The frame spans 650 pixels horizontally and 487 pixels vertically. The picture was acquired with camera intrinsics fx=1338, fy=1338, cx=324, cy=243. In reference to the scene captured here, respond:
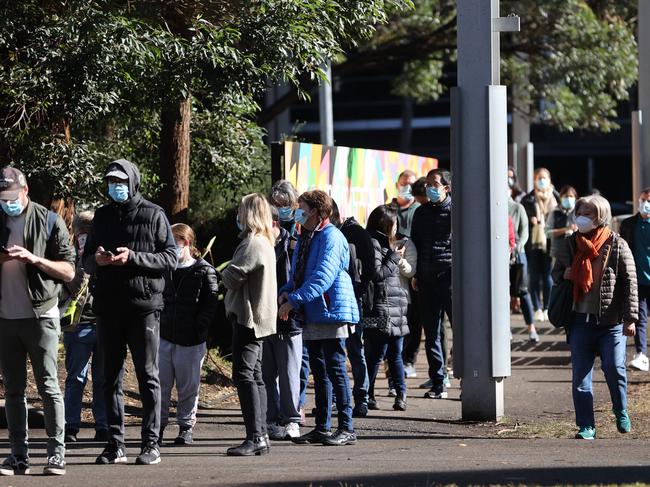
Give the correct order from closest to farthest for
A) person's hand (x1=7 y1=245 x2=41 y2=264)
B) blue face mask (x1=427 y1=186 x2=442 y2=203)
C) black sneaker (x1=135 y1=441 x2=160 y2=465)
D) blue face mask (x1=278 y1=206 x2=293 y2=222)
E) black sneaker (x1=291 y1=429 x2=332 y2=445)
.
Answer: person's hand (x1=7 y1=245 x2=41 y2=264), black sneaker (x1=135 y1=441 x2=160 y2=465), black sneaker (x1=291 y1=429 x2=332 y2=445), blue face mask (x1=278 y1=206 x2=293 y2=222), blue face mask (x1=427 y1=186 x2=442 y2=203)

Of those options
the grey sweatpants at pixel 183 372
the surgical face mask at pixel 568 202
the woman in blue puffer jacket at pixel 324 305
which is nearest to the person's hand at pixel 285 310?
the woman in blue puffer jacket at pixel 324 305

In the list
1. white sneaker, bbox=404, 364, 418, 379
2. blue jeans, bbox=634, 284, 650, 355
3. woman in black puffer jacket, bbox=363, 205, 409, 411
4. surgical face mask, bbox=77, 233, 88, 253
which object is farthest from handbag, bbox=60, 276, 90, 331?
blue jeans, bbox=634, 284, 650, 355

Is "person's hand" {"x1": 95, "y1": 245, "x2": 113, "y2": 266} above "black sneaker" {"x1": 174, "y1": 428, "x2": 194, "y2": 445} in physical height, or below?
above

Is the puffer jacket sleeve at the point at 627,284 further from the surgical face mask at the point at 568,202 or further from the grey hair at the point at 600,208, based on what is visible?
the surgical face mask at the point at 568,202

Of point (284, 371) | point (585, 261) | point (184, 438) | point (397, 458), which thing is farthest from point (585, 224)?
point (184, 438)

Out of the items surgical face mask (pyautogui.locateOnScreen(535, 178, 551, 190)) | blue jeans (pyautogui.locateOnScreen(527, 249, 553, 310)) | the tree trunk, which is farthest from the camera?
blue jeans (pyautogui.locateOnScreen(527, 249, 553, 310))

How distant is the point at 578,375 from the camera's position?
974 cm

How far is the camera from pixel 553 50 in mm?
22547

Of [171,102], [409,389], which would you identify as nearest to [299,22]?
[171,102]

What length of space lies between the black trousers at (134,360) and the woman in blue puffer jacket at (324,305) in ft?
3.51

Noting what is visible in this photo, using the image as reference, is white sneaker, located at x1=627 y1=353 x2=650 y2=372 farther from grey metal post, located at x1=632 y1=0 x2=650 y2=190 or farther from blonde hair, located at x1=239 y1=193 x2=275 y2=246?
blonde hair, located at x1=239 y1=193 x2=275 y2=246

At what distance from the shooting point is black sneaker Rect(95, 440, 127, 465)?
8633 mm

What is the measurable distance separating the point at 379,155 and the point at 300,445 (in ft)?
19.6

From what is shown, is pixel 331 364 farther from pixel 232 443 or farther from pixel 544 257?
pixel 544 257
